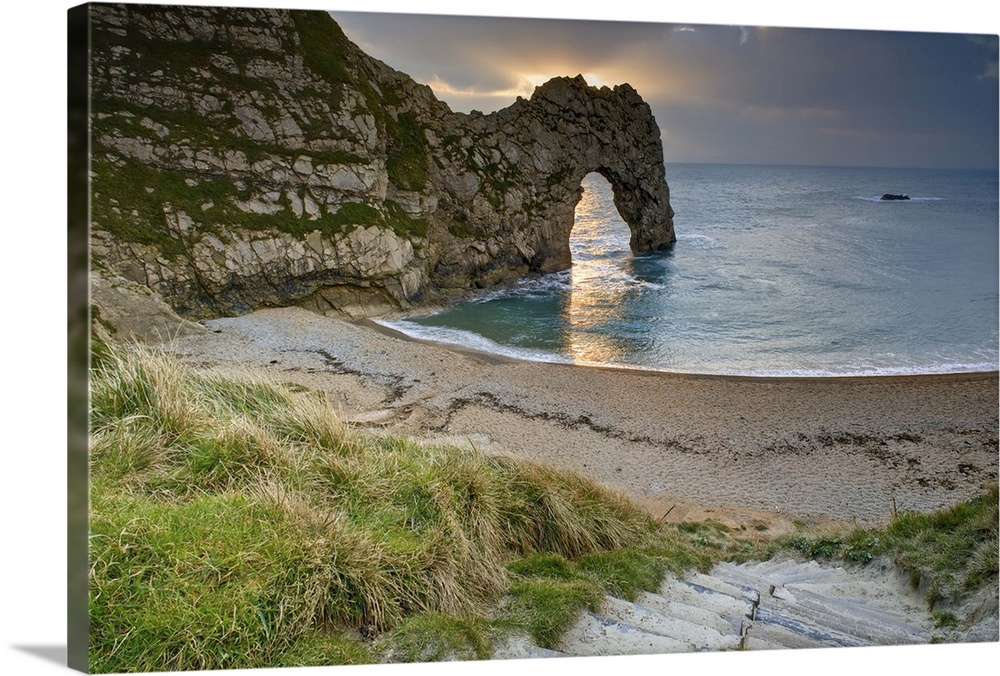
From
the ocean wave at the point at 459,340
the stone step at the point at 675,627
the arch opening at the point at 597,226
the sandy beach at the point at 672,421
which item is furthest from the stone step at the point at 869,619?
the arch opening at the point at 597,226

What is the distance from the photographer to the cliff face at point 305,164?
4.59 meters

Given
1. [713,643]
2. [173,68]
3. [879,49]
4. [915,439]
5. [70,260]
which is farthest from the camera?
[915,439]

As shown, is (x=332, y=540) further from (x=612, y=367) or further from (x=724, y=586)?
(x=612, y=367)

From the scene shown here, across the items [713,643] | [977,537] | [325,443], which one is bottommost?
[713,643]

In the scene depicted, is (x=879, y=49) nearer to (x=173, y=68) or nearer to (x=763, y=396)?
(x=763, y=396)

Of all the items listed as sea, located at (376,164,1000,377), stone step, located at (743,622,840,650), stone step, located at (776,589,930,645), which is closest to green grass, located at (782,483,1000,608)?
stone step, located at (776,589,930,645)

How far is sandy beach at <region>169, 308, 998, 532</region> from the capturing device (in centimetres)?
534

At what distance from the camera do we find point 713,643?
12.9ft

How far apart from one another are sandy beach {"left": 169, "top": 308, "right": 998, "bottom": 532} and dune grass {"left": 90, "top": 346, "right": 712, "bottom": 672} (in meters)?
0.52

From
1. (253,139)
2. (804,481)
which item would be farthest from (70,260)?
(804,481)

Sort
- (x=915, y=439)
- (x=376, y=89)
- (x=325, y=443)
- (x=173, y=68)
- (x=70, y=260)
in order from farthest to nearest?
(x=915, y=439)
(x=376, y=89)
(x=173, y=68)
(x=325, y=443)
(x=70, y=260)

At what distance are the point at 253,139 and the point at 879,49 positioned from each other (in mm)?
4612

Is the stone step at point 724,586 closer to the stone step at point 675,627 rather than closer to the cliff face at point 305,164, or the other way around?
the stone step at point 675,627

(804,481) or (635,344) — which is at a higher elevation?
(635,344)
